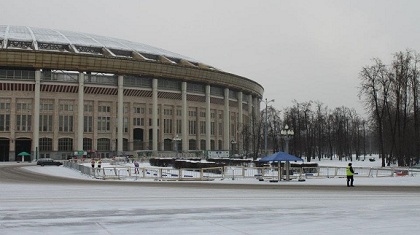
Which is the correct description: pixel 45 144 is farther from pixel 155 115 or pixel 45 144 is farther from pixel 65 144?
pixel 155 115

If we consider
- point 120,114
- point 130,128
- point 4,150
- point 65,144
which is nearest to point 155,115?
point 130,128

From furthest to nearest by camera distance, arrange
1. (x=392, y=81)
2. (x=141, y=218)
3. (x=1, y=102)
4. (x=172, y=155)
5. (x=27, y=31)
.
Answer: (x=27, y=31)
(x=172, y=155)
(x=1, y=102)
(x=392, y=81)
(x=141, y=218)

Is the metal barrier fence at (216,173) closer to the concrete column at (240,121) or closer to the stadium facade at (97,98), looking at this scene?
the stadium facade at (97,98)

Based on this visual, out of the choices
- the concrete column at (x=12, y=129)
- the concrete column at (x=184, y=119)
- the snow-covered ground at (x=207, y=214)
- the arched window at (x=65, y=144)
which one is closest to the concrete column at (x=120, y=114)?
the arched window at (x=65, y=144)

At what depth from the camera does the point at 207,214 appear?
1520 centimetres

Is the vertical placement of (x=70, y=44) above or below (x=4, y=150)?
above

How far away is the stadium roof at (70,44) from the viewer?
86938 mm

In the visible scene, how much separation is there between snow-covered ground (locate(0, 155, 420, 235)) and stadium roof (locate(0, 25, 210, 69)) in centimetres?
7120

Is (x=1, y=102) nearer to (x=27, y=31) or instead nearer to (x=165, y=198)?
(x=27, y=31)

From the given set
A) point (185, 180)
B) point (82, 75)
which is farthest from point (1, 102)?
point (185, 180)

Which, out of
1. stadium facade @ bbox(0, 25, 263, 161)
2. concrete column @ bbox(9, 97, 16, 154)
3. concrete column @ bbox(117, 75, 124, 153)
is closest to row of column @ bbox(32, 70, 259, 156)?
concrete column @ bbox(117, 75, 124, 153)

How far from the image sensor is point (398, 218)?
14.2 metres

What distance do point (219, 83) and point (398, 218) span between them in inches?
3468

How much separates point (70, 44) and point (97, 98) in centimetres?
1245
